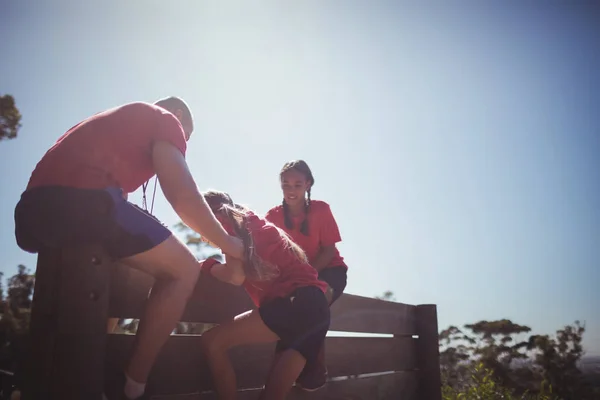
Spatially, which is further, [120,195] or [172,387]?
[172,387]

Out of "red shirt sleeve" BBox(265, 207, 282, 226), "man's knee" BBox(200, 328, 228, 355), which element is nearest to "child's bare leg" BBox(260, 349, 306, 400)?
"man's knee" BBox(200, 328, 228, 355)

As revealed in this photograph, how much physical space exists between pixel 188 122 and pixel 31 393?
1329mm

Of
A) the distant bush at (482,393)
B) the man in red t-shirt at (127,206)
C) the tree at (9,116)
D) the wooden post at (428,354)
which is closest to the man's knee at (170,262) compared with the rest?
the man in red t-shirt at (127,206)

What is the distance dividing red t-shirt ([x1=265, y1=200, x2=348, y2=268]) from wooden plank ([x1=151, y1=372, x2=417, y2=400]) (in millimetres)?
871

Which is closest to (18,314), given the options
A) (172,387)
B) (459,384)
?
(459,384)

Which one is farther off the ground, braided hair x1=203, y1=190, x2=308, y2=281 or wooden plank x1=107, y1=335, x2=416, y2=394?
braided hair x1=203, y1=190, x2=308, y2=281

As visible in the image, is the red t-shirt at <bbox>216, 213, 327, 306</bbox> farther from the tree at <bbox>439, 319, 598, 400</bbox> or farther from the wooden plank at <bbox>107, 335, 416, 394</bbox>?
the tree at <bbox>439, 319, 598, 400</bbox>

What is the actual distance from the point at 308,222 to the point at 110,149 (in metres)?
1.85

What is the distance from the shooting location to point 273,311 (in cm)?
196

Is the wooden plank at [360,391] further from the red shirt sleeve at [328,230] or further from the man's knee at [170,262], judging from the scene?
the red shirt sleeve at [328,230]

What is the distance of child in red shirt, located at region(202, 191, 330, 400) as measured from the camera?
1851 mm

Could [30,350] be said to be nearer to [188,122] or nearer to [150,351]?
[150,351]

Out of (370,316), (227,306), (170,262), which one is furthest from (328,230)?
(170,262)

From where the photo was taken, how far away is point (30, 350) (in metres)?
1.30
